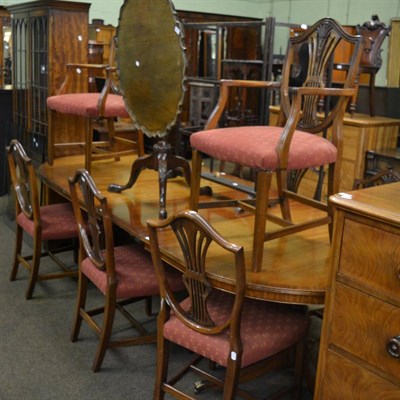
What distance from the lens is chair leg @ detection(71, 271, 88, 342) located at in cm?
281

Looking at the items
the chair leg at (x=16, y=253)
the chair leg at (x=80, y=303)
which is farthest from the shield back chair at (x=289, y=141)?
the chair leg at (x=16, y=253)

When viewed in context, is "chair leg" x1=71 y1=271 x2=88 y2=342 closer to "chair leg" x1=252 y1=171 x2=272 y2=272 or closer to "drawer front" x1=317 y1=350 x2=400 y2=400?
"chair leg" x1=252 y1=171 x2=272 y2=272

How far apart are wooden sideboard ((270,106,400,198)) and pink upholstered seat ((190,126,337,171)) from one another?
2684 mm

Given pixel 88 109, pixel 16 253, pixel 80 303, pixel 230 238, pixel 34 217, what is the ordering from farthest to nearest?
pixel 16 253 → pixel 88 109 → pixel 34 217 → pixel 80 303 → pixel 230 238

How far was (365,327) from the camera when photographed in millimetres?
1528

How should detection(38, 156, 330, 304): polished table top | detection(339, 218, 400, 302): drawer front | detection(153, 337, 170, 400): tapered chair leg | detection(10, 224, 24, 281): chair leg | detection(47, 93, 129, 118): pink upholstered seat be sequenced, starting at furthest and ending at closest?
1. detection(10, 224, 24, 281): chair leg
2. detection(47, 93, 129, 118): pink upholstered seat
3. detection(153, 337, 170, 400): tapered chair leg
4. detection(38, 156, 330, 304): polished table top
5. detection(339, 218, 400, 302): drawer front

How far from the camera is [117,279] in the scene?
99.7 inches

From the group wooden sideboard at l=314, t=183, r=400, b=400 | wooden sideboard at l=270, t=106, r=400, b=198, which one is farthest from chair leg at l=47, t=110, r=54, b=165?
wooden sideboard at l=314, t=183, r=400, b=400

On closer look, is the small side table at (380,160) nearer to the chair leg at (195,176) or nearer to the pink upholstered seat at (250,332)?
the chair leg at (195,176)

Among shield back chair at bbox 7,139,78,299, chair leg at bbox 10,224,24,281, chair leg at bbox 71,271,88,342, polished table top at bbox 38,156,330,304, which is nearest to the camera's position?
polished table top at bbox 38,156,330,304

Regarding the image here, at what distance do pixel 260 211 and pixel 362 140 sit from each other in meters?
3.10

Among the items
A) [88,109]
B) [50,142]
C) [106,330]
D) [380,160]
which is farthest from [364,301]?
[380,160]

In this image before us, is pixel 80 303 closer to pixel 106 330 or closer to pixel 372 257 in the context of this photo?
pixel 106 330

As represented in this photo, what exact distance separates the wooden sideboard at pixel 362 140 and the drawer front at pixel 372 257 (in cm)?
347
